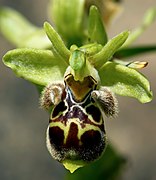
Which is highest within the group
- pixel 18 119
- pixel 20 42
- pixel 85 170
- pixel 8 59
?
pixel 18 119

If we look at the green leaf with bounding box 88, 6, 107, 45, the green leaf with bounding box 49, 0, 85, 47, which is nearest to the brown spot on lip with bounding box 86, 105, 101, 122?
the green leaf with bounding box 88, 6, 107, 45

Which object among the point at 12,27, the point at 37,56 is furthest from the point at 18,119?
the point at 37,56

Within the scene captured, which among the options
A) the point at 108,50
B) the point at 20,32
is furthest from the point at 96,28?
the point at 20,32

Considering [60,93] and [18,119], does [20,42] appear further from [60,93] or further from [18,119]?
[18,119]

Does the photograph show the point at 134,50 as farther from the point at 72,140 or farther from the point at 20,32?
the point at 72,140

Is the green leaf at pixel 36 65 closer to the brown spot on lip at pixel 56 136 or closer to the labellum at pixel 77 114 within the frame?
the labellum at pixel 77 114

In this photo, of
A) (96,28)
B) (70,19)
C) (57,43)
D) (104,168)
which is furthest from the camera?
(104,168)
